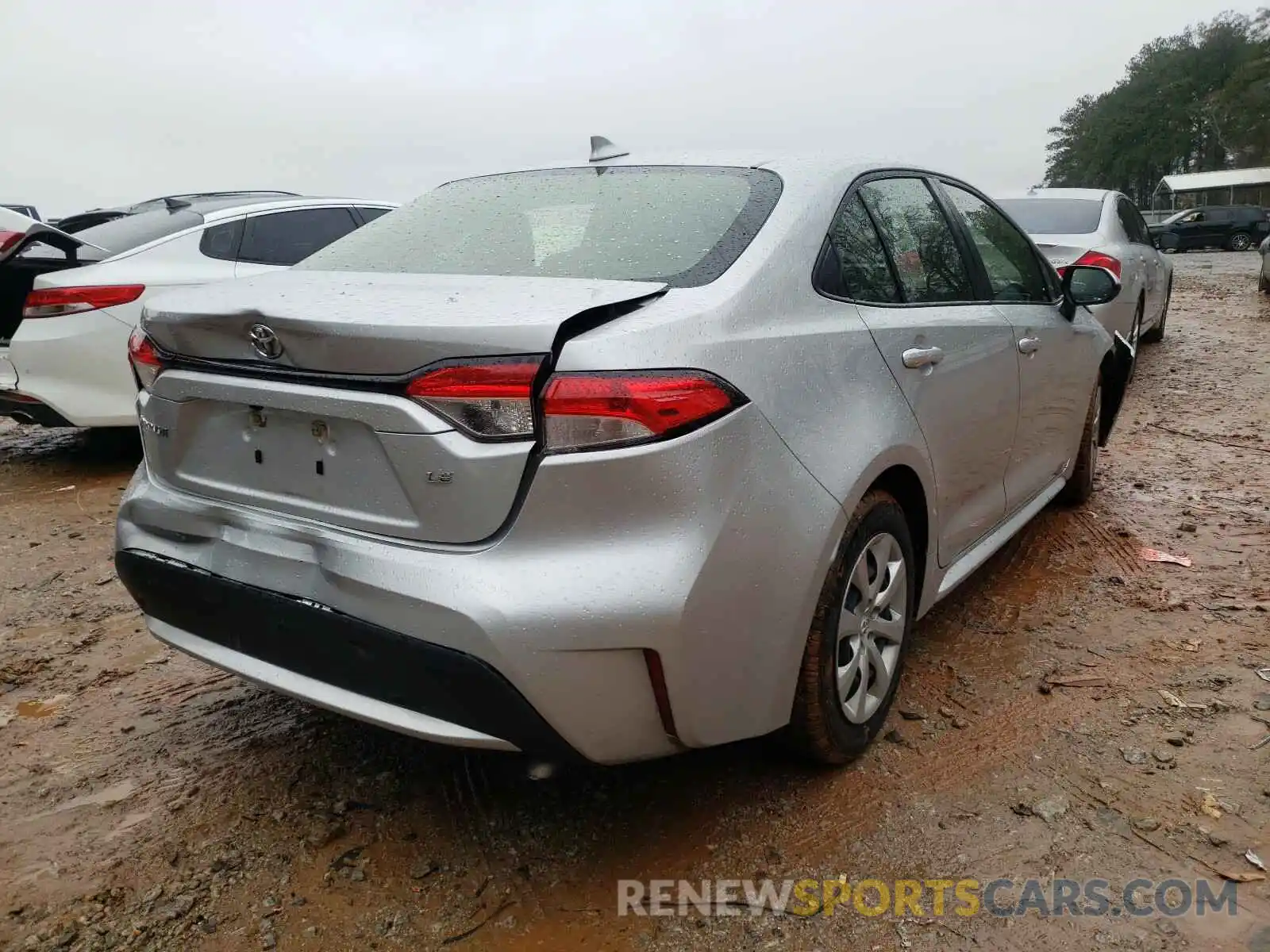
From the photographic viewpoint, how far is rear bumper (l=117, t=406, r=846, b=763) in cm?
181

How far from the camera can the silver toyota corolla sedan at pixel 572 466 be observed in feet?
5.95

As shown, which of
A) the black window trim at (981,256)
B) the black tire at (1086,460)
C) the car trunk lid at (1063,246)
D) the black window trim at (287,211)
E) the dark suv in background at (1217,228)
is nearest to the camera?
the black window trim at (981,256)

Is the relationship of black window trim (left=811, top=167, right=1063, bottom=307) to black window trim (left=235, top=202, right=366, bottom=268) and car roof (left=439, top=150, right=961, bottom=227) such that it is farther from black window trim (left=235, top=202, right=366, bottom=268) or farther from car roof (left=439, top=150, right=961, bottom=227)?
black window trim (left=235, top=202, right=366, bottom=268)

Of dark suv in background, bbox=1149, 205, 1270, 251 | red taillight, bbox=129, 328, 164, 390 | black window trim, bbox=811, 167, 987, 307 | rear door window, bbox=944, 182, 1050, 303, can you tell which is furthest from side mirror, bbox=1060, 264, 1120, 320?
dark suv in background, bbox=1149, 205, 1270, 251

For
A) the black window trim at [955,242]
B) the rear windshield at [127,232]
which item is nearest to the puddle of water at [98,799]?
the black window trim at [955,242]

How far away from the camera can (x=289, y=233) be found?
235 inches

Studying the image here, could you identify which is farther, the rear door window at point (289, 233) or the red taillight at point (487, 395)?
the rear door window at point (289, 233)

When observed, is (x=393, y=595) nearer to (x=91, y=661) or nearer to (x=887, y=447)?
(x=887, y=447)

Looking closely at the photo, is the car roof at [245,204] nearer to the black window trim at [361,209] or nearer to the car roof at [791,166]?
the black window trim at [361,209]

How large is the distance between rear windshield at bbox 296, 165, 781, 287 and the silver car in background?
15.8 ft

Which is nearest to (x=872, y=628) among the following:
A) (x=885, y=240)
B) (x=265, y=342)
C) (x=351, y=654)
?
(x=885, y=240)

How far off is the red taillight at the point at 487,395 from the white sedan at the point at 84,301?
147 inches

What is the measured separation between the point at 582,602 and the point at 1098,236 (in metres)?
6.78

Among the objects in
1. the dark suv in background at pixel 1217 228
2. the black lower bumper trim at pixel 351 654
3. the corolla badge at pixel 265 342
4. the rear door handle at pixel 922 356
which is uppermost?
the corolla badge at pixel 265 342
